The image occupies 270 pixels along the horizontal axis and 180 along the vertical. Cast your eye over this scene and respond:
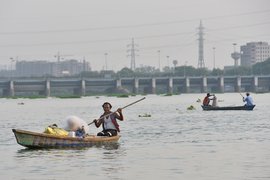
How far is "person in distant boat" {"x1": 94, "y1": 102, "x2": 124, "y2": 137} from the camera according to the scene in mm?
39500

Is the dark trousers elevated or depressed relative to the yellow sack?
depressed

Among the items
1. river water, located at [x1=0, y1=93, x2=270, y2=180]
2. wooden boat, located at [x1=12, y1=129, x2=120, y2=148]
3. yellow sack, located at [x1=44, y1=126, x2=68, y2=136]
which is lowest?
river water, located at [x1=0, y1=93, x2=270, y2=180]

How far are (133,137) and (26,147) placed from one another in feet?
31.8

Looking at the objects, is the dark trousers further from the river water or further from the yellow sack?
the yellow sack

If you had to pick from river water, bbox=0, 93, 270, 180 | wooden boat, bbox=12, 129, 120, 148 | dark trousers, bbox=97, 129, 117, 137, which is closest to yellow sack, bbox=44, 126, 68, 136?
wooden boat, bbox=12, 129, 120, 148

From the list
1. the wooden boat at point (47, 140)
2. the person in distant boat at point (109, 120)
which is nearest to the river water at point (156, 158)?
the wooden boat at point (47, 140)

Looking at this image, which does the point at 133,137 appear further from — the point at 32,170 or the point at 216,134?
the point at 32,170

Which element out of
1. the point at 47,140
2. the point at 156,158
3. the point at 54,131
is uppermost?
the point at 54,131

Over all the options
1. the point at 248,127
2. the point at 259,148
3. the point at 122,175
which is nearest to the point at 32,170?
the point at 122,175

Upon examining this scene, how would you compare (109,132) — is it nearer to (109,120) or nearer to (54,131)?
(109,120)

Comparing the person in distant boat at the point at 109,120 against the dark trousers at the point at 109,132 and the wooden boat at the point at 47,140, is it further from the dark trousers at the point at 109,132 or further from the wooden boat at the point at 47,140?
the wooden boat at the point at 47,140

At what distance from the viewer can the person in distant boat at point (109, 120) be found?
39.5 metres

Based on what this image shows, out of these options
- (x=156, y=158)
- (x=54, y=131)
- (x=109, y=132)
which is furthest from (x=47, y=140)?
(x=156, y=158)

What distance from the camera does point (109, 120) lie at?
4000 cm
